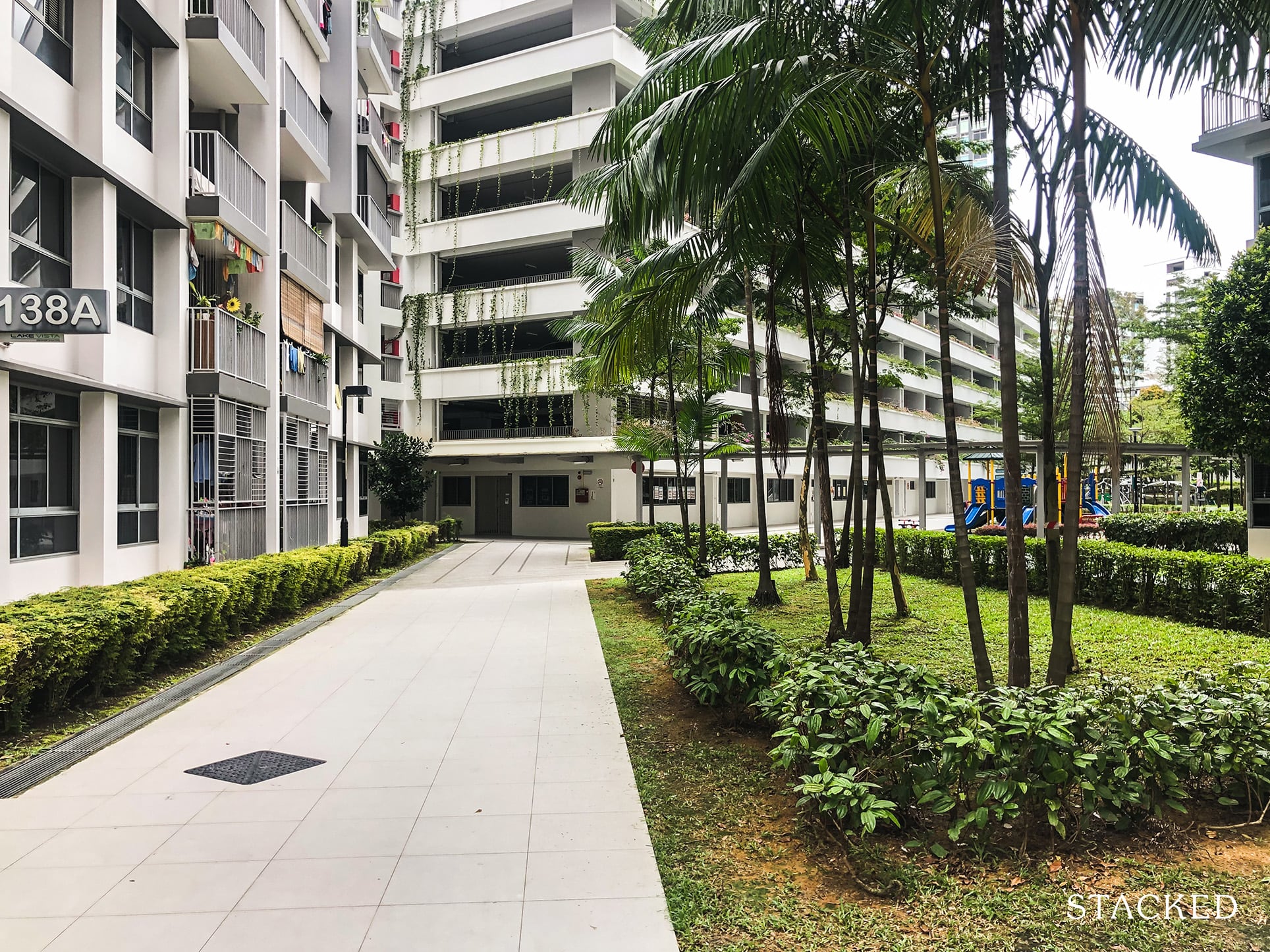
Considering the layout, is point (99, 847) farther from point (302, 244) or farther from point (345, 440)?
point (345, 440)

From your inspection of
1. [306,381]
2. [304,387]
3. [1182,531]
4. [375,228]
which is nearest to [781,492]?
[1182,531]

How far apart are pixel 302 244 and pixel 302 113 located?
8.26ft

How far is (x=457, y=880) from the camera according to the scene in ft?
13.0

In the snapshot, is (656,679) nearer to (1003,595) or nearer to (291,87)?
(1003,595)

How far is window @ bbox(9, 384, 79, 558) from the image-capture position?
871 centimetres

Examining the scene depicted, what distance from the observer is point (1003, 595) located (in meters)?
13.7

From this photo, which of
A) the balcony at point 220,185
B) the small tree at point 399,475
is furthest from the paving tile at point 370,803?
the small tree at point 399,475

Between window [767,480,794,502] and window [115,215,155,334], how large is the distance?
2842 cm

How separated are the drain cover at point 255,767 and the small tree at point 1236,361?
512 inches

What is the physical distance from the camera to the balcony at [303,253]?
16172 millimetres

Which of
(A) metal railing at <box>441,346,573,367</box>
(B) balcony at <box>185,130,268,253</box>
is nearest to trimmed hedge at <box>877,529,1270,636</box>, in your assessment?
(B) balcony at <box>185,130,268,253</box>

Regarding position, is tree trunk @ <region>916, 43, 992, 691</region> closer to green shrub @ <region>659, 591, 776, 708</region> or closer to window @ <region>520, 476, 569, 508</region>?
green shrub @ <region>659, 591, 776, 708</region>

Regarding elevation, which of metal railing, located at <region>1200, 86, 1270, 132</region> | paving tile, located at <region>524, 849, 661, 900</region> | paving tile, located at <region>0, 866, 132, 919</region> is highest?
metal railing, located at <region>1200, 86, 1270, 132</region>

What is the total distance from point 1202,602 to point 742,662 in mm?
7202
